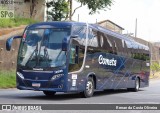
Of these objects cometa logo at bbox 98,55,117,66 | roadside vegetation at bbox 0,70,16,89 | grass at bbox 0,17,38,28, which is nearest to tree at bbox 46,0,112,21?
grass at bbox 0,17,38,28

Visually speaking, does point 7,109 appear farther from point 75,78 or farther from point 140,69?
point 140,69

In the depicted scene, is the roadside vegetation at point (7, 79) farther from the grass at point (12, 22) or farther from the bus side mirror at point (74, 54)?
the bus side mirror at point (74, 54)

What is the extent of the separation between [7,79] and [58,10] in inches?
914

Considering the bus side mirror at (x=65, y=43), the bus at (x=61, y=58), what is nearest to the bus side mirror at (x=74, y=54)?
the bus at (x=61, y=58)

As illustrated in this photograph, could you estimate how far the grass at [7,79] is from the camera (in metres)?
29.7

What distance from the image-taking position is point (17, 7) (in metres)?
51.1

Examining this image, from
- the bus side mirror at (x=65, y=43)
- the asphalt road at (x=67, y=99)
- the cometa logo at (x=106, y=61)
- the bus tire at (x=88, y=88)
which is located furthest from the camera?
the cometa logo at (x=106, y=61)

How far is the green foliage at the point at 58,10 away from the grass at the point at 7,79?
20070 millimetres

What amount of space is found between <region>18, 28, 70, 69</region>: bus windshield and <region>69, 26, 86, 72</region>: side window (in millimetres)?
414

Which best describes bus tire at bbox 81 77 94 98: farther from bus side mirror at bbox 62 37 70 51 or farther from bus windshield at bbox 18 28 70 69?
bus side mirror at bbox 62 37 70 51

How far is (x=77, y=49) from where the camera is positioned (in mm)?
19359

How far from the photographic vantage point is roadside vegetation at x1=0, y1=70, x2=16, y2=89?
1167 inches

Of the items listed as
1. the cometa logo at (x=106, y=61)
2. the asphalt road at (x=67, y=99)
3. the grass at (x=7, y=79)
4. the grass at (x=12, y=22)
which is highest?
the grass at (x=12, y=22)

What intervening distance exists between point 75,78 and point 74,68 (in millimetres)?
427
